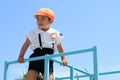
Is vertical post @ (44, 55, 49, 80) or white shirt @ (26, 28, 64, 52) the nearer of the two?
vertical post @ (44, 55, 49, 80)

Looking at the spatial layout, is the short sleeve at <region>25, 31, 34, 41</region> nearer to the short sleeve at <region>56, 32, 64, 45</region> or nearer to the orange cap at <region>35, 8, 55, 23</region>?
the orange cap at <region>35, 8, 55, 23</region>

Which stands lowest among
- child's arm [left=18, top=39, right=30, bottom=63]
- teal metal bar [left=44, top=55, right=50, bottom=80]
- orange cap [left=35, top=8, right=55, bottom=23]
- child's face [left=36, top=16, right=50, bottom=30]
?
teal metal bar [left=44, top=55, right=50, bottom=80]

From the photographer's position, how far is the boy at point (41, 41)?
18.0 ft

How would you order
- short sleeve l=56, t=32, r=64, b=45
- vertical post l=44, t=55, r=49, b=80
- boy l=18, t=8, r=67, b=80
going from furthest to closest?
short sleeve l=56, t=32, r=64, b=45 < boy l=18, t=8, r=67, b=80 < vertical post l=44, t=55, r=49, b=80

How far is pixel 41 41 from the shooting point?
548 cm

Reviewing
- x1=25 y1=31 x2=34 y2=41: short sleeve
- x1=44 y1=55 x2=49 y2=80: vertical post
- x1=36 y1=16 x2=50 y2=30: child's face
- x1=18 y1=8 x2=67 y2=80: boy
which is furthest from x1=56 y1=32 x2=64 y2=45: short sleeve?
x1=44 y1=55 x2=49 y2=80: vertical post

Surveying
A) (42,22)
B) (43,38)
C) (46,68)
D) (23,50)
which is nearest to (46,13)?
(42,22)

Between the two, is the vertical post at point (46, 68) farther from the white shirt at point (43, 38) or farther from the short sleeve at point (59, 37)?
the short sleeve at point (59, 37)

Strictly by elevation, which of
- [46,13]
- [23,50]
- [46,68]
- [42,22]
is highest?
[46,13]

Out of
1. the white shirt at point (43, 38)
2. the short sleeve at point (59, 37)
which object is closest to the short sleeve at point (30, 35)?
the white shirt at point (43, 38)

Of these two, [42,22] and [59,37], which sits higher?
[42,22]

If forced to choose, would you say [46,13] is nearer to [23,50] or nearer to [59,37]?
[59,37]

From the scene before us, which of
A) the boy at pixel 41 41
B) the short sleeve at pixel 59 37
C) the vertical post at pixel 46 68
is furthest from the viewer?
the short sleeve at pixel 59 37

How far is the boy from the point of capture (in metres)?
5.48
